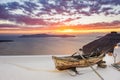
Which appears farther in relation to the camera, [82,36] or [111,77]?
[82,36]

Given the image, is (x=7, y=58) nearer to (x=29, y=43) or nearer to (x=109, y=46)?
(x=29, y=43)

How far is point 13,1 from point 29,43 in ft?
1.79

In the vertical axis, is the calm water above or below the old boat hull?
above

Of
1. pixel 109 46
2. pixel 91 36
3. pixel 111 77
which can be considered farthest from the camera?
pixel 91 36

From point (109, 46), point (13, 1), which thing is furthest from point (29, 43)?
point (109, 46)

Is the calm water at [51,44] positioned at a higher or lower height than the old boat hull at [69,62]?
higher

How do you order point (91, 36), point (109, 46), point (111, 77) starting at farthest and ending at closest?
point (91, 36) → point (109, 46) → point (111, 77)

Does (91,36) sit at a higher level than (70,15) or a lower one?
lower

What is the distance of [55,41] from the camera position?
2568mm

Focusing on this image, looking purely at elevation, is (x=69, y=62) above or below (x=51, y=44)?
below

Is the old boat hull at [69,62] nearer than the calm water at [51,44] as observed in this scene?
Yes

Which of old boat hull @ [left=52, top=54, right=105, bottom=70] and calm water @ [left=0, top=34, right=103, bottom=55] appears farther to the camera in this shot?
calm water @ [left=0, top=34, right=103, bottom=55]

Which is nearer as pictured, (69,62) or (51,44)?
(69,62)

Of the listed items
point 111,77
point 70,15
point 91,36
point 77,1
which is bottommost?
point 111,77
